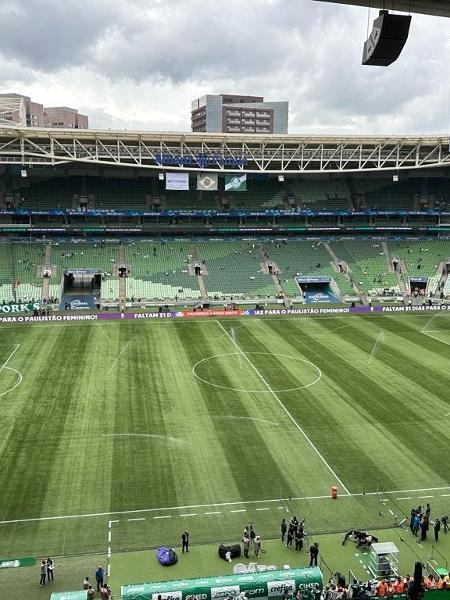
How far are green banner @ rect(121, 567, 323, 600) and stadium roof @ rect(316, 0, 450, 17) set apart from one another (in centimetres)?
1536

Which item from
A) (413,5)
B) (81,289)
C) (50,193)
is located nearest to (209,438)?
(413,5)

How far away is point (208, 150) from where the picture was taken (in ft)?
241

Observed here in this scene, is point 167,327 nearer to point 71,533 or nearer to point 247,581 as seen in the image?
point 71,533

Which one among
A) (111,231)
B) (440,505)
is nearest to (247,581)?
(440,505)

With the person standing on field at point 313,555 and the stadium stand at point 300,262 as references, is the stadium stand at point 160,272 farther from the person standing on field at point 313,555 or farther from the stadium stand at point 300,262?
the person standing on field at point 313,555

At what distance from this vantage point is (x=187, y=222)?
268 feet

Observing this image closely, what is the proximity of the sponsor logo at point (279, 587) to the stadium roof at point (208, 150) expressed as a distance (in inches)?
2290

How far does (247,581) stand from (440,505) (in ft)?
33.9

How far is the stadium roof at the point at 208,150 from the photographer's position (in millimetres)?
67750

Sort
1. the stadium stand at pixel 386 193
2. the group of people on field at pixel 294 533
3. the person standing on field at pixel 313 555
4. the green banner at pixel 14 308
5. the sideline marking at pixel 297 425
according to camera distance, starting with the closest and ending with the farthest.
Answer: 1. the person standing on field at pixel 313 555
2. the group of people on field at pixel 294 533
3. the sideline marking at pixel 297 425
4. the green banner at pixel 14 308
5. the stadium stand at pixel 386 193

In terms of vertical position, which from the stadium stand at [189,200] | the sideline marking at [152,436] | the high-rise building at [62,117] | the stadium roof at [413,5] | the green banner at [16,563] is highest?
the high-rise building at [62,117]

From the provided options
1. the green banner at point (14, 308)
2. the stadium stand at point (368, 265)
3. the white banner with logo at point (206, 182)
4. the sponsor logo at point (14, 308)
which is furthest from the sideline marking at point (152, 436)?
the white banner with logo at point (206, 182)

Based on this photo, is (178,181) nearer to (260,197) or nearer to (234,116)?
(260,197)

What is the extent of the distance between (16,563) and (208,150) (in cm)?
6135
